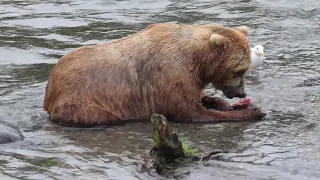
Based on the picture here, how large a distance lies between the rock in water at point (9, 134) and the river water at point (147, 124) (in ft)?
0.35

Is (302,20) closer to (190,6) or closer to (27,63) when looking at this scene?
(190,6)

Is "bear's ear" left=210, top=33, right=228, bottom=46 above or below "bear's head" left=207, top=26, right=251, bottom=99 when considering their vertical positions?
above

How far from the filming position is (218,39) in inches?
330

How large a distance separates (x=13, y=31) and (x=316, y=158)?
6.91 m

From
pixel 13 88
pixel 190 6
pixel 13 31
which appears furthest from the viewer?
pixel 190 6

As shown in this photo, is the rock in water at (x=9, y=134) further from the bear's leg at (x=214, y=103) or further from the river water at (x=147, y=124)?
the bear's leg at (x=214, y=103)

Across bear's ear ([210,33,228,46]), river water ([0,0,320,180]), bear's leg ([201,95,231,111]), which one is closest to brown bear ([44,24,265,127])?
bear's ear ([210,33,228,46])

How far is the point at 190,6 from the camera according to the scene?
1438cm

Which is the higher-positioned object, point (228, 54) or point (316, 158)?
point (228, 54)

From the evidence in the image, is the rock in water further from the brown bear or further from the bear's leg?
the bear's leg

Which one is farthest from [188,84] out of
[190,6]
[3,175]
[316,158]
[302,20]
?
[190,6]

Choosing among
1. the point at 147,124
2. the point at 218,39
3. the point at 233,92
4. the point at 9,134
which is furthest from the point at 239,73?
the point at 9,134

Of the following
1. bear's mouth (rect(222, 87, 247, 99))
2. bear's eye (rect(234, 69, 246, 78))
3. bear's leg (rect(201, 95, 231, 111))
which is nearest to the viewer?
bear's eye (rect(234, 69, 246, 78))

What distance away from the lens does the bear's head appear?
27.9 feet
